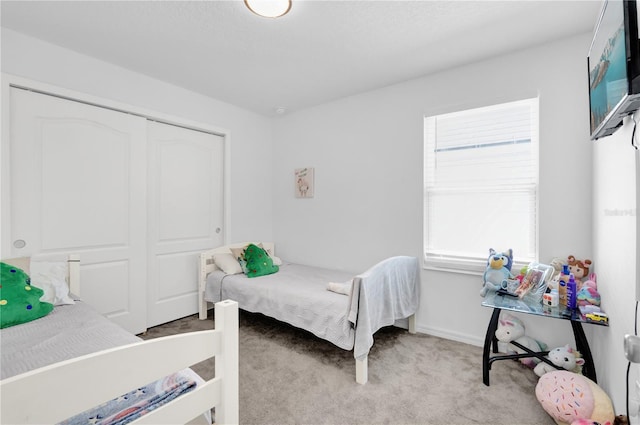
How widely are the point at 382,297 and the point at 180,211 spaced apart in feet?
7.49

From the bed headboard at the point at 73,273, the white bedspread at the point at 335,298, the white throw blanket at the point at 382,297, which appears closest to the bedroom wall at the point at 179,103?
the white bedspread at the point at 335,298

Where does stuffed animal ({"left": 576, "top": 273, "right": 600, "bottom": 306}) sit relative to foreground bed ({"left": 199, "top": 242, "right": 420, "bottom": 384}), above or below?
above

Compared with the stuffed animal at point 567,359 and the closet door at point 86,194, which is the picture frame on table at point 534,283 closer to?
the stuffed animal at point 567,359

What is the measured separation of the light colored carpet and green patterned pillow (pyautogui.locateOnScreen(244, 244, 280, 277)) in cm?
67

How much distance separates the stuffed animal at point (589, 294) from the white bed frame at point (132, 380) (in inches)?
84.0

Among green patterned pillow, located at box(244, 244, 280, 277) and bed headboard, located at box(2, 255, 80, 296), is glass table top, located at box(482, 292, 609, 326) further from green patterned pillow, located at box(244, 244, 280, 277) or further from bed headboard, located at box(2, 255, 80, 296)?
bed headboard, located at box(2, 255, 80, 296)

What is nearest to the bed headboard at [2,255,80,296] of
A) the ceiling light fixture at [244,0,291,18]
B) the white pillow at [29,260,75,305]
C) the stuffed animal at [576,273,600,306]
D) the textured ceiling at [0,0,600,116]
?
the white pillow at [29,260,75,305]

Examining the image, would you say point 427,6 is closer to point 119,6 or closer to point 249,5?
point 249,5

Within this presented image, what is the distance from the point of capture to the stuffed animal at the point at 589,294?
1.80 meters

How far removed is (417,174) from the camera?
9.29ft

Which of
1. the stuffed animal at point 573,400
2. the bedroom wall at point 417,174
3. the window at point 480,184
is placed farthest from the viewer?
the window at point 480,184

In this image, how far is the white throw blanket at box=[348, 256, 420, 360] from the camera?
201cm

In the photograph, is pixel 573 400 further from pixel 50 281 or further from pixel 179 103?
pixel 179 103

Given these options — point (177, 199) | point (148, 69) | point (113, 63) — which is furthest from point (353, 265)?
point (113, 63)
